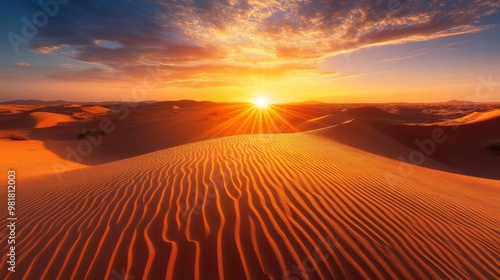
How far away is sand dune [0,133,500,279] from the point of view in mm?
2791

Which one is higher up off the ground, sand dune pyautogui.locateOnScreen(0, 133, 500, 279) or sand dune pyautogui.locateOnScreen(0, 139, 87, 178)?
sand dune pyautogui.locateOnScreen(0, 133, 500, 279)

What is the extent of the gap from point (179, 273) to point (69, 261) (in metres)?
1.40

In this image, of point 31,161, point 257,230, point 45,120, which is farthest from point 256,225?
point 45,120

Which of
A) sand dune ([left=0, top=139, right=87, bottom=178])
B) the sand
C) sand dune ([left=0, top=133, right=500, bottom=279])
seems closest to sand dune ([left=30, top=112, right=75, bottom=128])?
sand dune ([left=0, top=139, right=87, bottom=178])

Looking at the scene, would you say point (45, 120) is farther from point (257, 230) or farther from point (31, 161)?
point (257, 230)

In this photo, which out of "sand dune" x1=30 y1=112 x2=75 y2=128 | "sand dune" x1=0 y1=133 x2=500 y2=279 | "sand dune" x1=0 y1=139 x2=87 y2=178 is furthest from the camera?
"sand dune" x1=30 y1=112 x2=75 y2=128

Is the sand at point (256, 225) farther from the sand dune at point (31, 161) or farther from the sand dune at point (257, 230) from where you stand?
the sand dune at point (31, 161)

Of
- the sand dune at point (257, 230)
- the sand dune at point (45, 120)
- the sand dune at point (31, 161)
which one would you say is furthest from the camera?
the sand dune at point (45, 120)

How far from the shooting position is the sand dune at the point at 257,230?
2791 mm

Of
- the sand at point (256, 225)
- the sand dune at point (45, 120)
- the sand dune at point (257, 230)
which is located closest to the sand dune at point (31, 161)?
the sand at point (256, 225)

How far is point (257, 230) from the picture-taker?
134 inches

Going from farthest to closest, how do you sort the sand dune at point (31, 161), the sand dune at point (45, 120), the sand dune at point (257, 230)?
the sand dune at point (45, 120)
the sand dune at point (31, 161)
the sand dune at point (257, 230)

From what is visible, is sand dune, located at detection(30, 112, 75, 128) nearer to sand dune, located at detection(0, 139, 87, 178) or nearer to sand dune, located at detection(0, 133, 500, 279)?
sand dune, located at detection(0, 139, 87, 178)

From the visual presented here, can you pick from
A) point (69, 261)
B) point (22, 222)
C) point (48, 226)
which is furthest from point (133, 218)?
point (22, 222)
